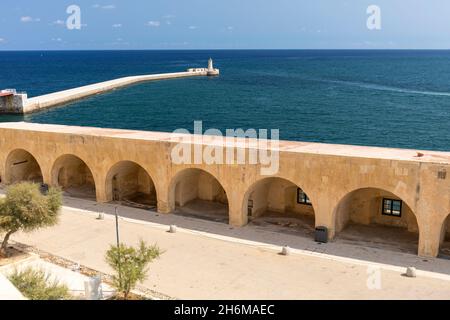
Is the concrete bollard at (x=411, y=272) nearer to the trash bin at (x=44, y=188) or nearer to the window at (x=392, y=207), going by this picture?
the window at (x=392, y=207)

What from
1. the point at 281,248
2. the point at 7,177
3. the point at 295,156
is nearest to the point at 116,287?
the point at 281,248

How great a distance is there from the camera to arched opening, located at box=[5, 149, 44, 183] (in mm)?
26438

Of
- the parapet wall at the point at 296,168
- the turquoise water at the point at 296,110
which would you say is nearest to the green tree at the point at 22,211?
the parapet wall at the point at 296,168

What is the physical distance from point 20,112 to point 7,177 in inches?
1611

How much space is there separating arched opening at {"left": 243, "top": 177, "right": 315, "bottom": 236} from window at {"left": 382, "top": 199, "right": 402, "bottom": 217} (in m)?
3.01

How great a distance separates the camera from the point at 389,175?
1733cm

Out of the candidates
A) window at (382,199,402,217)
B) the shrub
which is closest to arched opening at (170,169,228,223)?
window at (382,199,402,217)

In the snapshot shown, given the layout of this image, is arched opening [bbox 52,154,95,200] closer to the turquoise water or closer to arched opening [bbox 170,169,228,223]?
arched opening [bbox 170,169,228,223]

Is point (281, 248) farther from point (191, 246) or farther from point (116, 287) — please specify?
point (116, 287)

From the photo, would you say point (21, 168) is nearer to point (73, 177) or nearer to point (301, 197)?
point (73, 177)

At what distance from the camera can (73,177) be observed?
26453mm

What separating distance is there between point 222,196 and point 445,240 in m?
9.88

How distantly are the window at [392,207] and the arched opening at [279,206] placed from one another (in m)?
3.01
